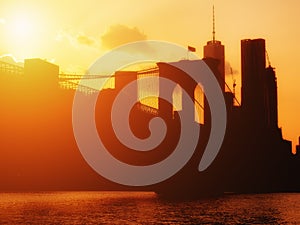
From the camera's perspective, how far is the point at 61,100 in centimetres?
9619

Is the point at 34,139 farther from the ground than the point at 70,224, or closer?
farther from the ground

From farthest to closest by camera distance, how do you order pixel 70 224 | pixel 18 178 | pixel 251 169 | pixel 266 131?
pixel 266 131
pixel 251 169
pixel 18 178
pixel 70 224

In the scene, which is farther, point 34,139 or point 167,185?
point 167,185

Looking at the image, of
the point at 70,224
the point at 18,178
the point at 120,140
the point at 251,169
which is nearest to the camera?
the point at 70,224

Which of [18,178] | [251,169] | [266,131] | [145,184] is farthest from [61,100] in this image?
A: [266,131]

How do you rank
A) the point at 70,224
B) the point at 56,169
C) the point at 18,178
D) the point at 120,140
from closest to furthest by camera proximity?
the point at 70,224
the point at 18,178
the point at 56,169
the point at 120,140

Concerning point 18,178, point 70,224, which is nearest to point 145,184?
point 18,178

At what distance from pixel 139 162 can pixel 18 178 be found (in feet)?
82.0

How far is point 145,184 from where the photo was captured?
10600 centimetres

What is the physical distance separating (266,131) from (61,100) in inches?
2988

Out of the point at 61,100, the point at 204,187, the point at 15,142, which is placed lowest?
the point at 204,187

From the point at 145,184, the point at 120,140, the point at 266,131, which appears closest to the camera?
the point at 120,140

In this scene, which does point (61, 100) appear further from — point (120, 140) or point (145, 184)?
point (145, 184)

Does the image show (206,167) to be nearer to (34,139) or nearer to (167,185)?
(167,185)
